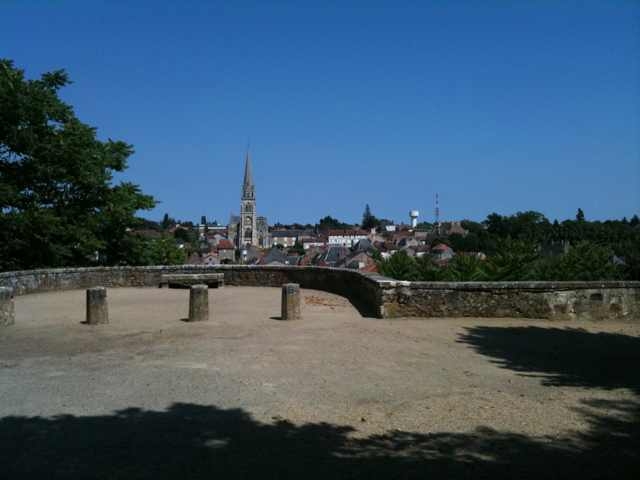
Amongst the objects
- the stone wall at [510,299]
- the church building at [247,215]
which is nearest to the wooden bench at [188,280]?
the stone wall at [510,299]

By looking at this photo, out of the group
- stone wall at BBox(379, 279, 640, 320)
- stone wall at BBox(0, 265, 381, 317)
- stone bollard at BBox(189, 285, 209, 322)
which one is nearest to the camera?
stone bollard at BBox(189, 285, 209, 322)

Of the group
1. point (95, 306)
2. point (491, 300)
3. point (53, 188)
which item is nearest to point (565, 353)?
point (491, 300)

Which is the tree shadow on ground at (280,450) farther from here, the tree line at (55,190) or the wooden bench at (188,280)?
the tree line at (55,190)

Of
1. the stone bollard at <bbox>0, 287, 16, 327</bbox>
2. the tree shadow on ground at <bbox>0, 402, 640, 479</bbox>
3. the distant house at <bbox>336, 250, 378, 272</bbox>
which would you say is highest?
the distant house at <bbox>336, 250, 378, 272</bbox>

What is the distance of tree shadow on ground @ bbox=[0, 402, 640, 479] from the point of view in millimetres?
3881

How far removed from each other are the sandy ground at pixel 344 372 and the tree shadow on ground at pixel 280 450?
0.10 meters

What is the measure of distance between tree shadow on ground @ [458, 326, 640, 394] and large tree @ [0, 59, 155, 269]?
589 inches

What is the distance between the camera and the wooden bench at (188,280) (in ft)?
59.4

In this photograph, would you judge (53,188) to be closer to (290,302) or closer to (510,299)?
(290,302)

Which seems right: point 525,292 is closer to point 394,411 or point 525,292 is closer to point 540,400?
point 540,400

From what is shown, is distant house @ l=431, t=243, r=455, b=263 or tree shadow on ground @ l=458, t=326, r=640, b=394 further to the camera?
distant house @ l=431, t=243, r=455, b=263

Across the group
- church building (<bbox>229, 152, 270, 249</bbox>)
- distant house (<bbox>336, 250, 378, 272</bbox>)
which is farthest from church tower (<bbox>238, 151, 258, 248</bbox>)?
distant house (<bbox>336, 250, 378, 272</bbox>)

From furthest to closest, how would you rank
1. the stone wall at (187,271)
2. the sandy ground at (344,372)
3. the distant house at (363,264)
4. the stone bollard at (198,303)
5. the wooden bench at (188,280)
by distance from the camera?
the distant house at (363,264) < the wooden bench at (188,280) < the stone wall at (187,271) < the stone bollard at (198,303) < the sandy ground at (344,372)

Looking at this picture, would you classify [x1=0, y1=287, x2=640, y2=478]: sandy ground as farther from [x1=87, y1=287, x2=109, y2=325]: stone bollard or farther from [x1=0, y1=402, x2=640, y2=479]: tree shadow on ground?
[x1=87, y1=287, x2=109, y2=325]: stone bollard
